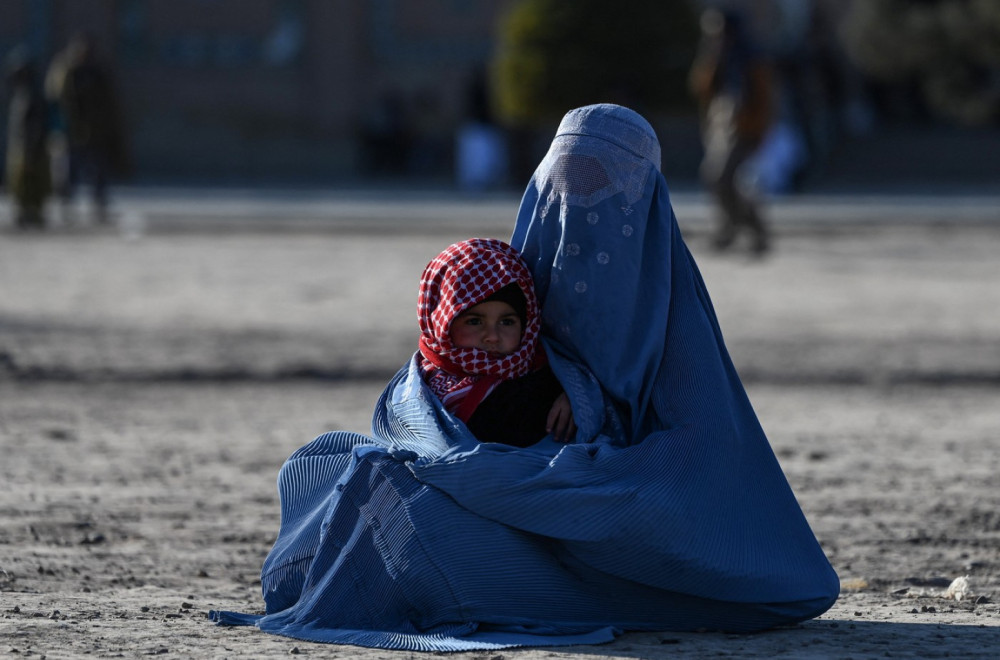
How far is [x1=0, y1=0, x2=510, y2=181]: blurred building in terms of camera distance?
31.5 m

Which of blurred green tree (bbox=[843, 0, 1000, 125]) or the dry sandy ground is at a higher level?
blurred green tree (bbox=[843, 0, 1000, 125])

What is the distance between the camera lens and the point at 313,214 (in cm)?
1900

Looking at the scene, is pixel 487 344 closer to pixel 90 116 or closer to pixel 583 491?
pixel 583 491

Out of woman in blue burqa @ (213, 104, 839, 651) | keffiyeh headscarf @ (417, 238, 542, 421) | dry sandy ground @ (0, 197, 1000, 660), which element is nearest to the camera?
woman in blue burqa @ (213, 104, 839, 651)

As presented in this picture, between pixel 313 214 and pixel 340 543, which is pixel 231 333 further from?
pixel 313 214

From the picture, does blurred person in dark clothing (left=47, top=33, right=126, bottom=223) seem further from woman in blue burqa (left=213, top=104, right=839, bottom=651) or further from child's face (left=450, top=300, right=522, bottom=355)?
child's face (left=450, top=300, right=522, bottom=355)

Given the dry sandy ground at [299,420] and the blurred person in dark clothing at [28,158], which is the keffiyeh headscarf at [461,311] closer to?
the dry sandy ground at [299,420]

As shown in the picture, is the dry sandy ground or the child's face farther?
the dry sandy ground

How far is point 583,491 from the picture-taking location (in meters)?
3.54

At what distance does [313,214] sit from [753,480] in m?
15.5

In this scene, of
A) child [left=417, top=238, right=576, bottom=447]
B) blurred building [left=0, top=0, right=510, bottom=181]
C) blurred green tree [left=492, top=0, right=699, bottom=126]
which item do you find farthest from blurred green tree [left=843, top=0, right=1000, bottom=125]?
child [left=417, top=238, right=576, bottom=447]

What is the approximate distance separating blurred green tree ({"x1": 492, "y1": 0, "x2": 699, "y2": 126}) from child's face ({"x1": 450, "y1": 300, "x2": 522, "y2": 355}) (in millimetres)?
17947

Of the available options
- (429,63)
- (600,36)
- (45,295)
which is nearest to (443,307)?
(45,295)

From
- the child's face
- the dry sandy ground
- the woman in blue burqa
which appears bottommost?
the dry sandy ground
